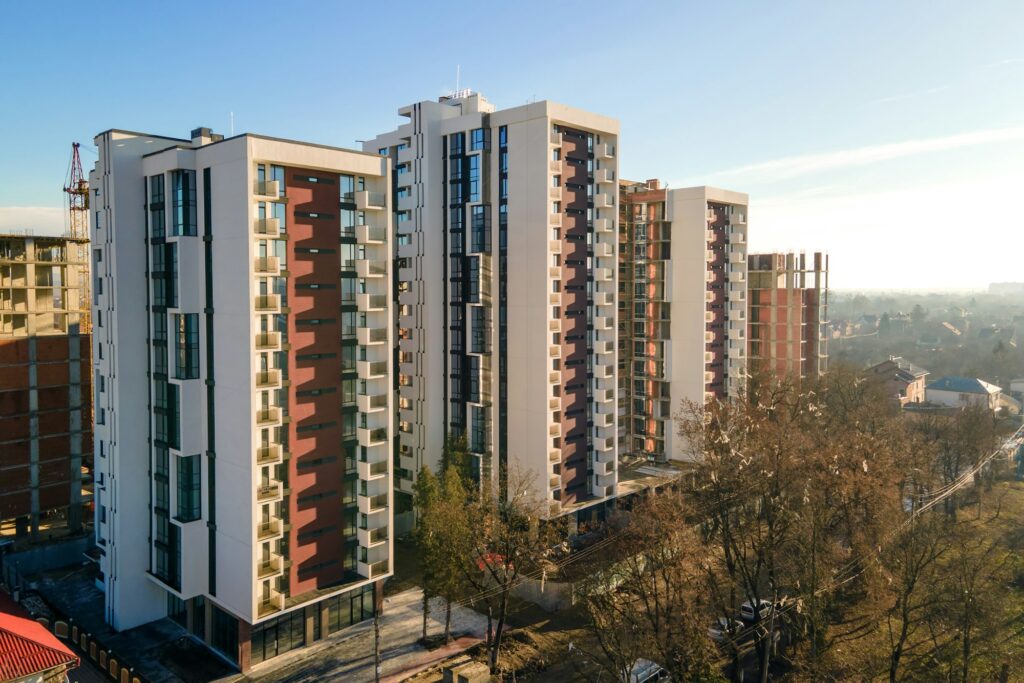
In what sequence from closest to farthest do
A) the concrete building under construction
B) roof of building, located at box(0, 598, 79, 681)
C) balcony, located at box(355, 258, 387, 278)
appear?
roof of building, located at box(0, 598, 79, 681) → balcony, located at box(355, 258, 387, 278) → the concrete building under construction

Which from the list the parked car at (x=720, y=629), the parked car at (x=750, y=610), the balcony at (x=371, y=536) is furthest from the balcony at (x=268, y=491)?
the parked car at (x=750, y=610)

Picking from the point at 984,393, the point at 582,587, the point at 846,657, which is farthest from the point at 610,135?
the point at 984,393

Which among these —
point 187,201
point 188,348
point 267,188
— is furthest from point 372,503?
point 187,201

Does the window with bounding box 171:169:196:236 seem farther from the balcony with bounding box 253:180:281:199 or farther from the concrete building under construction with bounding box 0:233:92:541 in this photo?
the concrete building under construction with bounding box 0:233:92:541

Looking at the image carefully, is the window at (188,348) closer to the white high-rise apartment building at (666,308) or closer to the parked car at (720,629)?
the parked car at (720,629)

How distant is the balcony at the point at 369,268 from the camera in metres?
41.2

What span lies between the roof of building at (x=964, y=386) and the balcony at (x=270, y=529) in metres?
120

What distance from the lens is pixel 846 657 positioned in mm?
40688

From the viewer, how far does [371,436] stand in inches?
1630

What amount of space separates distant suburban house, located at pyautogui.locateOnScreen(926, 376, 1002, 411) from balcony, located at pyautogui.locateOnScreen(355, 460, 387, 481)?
105854 mm

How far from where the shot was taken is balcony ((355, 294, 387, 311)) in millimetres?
41062

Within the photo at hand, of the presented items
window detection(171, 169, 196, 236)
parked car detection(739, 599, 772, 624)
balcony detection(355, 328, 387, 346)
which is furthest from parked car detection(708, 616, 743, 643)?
window detection(171, 169, 196, 236)

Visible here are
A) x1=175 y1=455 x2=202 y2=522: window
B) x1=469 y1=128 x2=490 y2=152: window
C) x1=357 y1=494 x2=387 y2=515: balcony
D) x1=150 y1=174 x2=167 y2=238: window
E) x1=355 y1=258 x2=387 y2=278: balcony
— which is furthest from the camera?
x1=469 y1=128 x2=490 y2=152: window

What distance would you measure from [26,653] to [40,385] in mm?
29752
